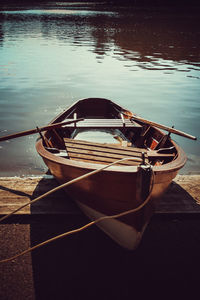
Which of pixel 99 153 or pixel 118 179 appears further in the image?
pixel 99 153

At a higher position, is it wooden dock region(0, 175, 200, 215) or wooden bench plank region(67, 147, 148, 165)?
wooden bench plank region(67, 147, 148, 165)

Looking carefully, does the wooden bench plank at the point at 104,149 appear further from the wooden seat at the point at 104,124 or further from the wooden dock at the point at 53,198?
the wooden seat at the point at 104,124

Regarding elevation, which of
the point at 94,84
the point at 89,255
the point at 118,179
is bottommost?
the point at 94,84

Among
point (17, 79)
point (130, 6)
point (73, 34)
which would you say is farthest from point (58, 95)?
point (130, 6)

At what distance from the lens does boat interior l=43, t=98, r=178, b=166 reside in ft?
15.1

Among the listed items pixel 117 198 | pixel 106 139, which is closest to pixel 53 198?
pixel 117 198

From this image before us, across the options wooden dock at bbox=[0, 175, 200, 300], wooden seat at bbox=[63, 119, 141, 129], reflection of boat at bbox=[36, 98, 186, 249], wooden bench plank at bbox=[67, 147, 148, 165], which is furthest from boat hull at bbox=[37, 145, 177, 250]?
wooden seat at bbox=[63, 119, 141, 129]

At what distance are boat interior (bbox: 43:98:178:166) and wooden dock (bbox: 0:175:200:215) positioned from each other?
2.45ft

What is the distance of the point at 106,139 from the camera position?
684 cm

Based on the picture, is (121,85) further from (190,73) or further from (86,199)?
(86,199)

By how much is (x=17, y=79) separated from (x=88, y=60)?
9.70 metres

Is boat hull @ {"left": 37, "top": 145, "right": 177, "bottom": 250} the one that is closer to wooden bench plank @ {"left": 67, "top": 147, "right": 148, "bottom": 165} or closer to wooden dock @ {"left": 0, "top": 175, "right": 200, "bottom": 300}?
wooden dock @ {"left": 0, "top": 175, "right": 200, "bottom": 300}

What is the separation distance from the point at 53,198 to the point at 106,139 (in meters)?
2.39

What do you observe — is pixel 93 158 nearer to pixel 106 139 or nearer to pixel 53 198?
pixel 53 198
